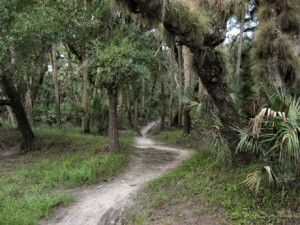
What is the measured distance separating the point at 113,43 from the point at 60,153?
4.57 meters

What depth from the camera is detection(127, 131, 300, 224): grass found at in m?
4.93

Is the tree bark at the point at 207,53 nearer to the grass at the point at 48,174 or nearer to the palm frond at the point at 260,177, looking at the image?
the palm frond at the point at 260,177

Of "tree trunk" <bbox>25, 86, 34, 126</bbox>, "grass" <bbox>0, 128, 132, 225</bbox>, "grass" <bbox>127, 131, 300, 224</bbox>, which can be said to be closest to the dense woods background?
"grass" <bbox>127, 131, 300, 224</bbox>

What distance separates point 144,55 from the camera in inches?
357

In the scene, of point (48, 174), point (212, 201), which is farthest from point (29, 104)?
point (212, 201)

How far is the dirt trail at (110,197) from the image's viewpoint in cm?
568

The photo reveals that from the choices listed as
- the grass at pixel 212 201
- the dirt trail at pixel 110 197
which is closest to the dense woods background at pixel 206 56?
the grass at pixel 212 201

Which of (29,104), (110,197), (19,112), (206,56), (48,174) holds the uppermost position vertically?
(206,56)

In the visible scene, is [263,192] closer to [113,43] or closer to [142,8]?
[142,8]

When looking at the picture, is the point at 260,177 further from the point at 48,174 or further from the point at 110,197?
the point at 48,174

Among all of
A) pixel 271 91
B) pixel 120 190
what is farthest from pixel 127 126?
pixel 271 91

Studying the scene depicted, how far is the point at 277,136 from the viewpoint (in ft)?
17.1

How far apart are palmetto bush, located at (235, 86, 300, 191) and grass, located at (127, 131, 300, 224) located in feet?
1.02

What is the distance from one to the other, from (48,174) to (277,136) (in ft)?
18.9
